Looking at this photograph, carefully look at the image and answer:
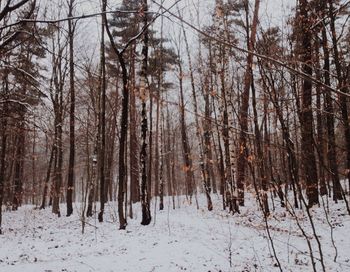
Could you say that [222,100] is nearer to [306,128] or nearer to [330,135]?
[330,135]

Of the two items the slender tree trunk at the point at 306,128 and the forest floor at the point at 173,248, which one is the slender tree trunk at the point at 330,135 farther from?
the forest floor at the point at 173,248

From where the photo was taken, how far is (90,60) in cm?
1894

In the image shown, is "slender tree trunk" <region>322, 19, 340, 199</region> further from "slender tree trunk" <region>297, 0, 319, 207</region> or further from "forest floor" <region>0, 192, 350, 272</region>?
"forest floor" <region>0, 192, 350, 272</region>

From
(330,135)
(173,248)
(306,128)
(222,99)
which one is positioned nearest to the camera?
(306,128)

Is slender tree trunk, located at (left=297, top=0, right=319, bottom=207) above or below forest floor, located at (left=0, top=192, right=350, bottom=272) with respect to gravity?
above

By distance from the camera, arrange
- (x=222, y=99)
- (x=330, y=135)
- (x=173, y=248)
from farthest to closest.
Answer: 1. (x=222, y=99)
2. (x=330, y=135)
3. (x=173, y=248)

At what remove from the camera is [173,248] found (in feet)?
30.5

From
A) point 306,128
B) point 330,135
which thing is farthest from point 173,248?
point 306,128

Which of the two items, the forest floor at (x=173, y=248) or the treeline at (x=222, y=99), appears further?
the forest floor at (x=173, y=248)

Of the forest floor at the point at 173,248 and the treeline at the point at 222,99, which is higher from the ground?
the treeline at the point at 222,99

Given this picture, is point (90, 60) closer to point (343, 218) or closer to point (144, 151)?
point (144, 151)

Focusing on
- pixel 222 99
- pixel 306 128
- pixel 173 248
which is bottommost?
pixel 173 248

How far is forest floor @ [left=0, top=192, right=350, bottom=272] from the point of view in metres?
7.75

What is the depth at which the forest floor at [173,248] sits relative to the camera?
7.75 meters
